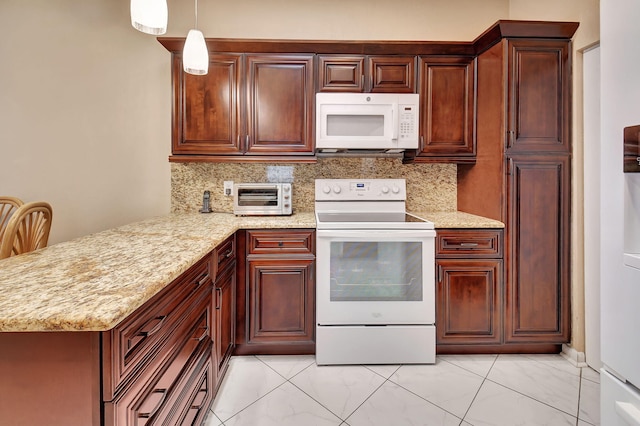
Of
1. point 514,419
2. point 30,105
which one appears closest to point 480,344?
point 514,419

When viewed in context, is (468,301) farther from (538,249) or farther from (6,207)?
(6,207)

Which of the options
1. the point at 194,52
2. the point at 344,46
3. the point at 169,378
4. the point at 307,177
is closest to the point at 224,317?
the point at 169,378

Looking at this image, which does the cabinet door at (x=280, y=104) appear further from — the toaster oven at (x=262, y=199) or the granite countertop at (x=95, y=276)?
the granite countertop at (x=95, y=276)

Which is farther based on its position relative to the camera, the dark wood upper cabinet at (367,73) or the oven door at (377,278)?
the dark wood upper cabinet at (367,73)

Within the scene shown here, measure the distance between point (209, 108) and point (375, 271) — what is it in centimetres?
165

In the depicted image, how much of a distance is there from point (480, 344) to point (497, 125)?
146 cm

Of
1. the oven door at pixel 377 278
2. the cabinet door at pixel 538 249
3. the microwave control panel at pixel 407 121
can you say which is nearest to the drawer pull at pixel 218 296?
the oven door at pixel 377 278

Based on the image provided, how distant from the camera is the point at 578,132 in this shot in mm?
2018

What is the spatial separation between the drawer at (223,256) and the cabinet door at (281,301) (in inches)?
7.3

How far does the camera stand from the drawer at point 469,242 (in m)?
2.08

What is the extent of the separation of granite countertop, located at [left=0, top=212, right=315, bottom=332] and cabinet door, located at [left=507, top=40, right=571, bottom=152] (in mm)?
1960

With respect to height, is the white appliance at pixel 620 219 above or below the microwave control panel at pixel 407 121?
below

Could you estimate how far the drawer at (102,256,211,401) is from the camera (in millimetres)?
711

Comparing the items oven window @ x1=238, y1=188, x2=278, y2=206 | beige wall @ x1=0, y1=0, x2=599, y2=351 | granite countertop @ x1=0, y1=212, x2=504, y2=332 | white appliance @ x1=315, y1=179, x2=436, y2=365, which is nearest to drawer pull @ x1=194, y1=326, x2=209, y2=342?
granite countertop @ x1=0, y1=212, x2=504, y2=332
